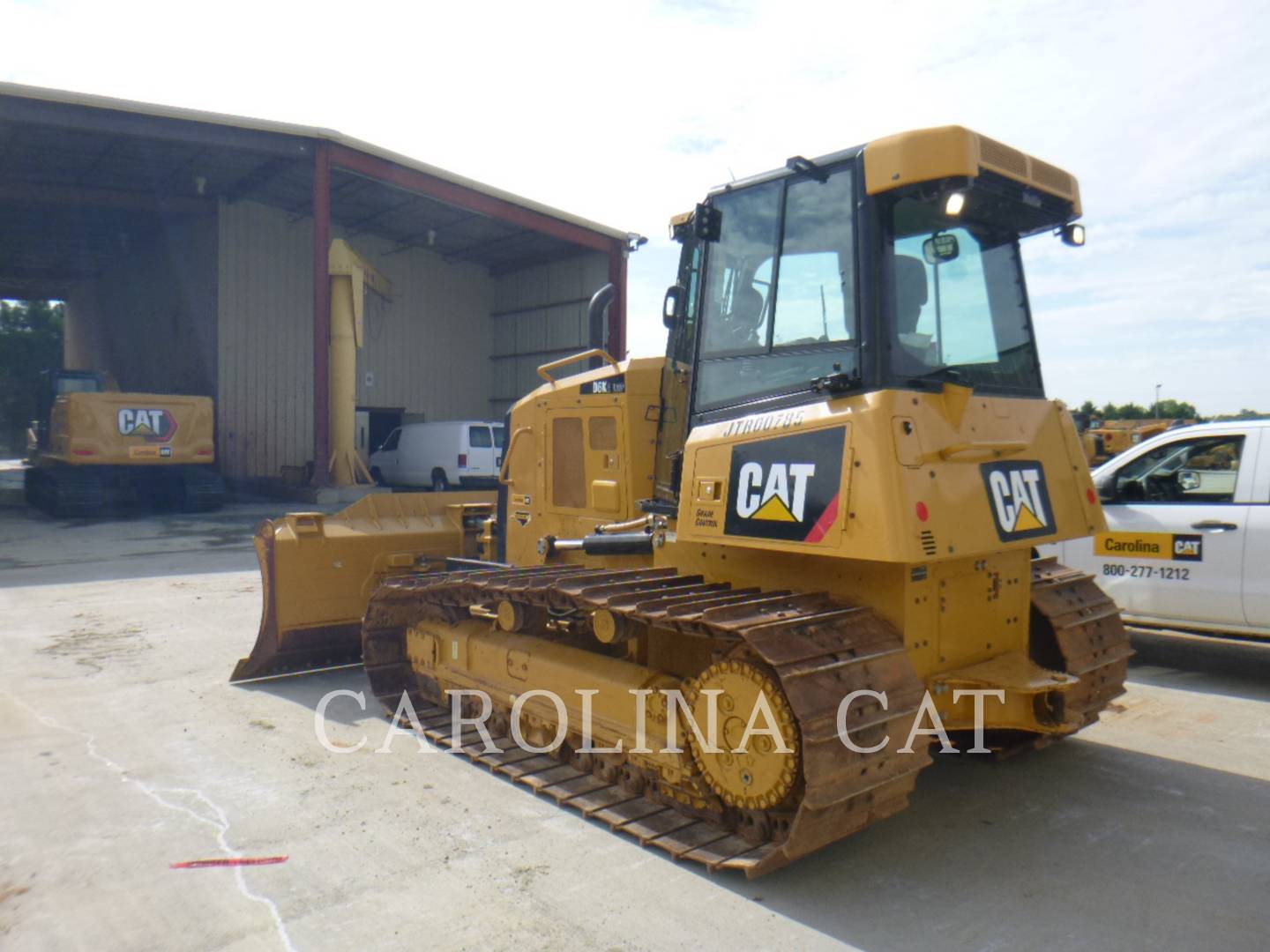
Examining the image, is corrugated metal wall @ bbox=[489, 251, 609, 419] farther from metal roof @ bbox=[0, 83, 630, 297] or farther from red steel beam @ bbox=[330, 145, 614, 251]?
red steel beam @ bbox=[330, 145, 614, 251]

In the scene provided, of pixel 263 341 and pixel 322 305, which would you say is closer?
pixel 322 305

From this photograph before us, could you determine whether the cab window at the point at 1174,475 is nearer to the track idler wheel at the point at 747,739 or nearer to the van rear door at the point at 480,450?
the track idler wheel at the point at 747,739

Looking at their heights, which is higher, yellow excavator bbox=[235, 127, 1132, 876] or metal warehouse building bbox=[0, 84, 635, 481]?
metal warehouse building bbox=[0, 84, 635, 481]

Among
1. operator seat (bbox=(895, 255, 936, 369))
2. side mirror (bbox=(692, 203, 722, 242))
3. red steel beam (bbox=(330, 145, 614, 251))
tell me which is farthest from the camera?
red steel beam (bbox=(330, 145, 614, 251))

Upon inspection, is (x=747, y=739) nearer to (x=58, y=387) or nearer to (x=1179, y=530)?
(x=1179, y=530)

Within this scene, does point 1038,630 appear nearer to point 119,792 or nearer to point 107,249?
point 119,792

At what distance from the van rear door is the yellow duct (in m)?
2.69

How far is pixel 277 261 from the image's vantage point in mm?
25047

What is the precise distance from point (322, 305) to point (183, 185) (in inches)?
228

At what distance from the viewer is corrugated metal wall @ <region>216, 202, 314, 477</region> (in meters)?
24.1

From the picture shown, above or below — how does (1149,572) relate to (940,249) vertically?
below

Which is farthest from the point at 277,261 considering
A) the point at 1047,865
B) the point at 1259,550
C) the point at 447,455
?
the point at 1047,865

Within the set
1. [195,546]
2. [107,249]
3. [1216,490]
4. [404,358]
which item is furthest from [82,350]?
[1216,490]

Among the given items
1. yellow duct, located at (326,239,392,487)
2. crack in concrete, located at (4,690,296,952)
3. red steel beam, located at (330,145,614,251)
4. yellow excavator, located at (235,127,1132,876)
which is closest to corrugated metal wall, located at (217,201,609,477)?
red steel beam, located at (330,145,614,251)
